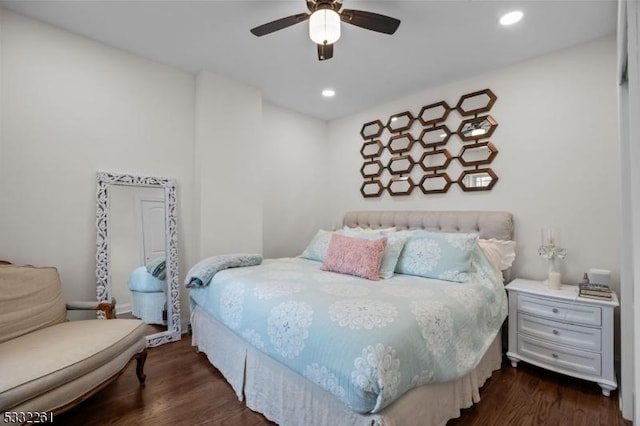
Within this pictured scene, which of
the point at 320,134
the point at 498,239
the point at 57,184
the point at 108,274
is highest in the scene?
the point at 320,134

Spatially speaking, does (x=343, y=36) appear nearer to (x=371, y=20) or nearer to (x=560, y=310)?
(x=371, y=20)

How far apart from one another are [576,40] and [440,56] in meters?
1.03

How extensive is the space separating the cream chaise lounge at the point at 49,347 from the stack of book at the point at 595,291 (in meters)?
3.14

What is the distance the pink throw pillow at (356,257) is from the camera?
7.63ft

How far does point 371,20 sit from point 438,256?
1725mm

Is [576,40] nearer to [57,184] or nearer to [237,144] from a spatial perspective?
[237,144]

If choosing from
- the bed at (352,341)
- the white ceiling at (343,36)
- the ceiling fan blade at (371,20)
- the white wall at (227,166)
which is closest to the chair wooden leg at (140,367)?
the bed at (352,341)

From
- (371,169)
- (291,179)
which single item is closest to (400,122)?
(371,169)

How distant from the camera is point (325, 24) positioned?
1.74m

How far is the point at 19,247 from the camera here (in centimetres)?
217

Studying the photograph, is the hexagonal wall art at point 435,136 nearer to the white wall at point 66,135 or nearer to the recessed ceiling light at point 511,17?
the recessed ceiling light at point 511,17

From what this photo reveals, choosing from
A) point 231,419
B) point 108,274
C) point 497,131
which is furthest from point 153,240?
point 497,131

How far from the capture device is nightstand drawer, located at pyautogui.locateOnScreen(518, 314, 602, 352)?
6.57 feet

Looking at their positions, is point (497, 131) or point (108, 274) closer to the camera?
point (108, 274)
